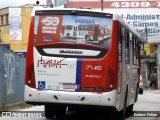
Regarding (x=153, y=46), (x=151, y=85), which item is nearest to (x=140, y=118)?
(x=151, y=85)

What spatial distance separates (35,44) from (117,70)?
218 centimetres

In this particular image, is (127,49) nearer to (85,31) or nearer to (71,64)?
(85,31)

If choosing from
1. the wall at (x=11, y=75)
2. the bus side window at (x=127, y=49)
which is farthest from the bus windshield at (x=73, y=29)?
the wall at (x=11, y=75)

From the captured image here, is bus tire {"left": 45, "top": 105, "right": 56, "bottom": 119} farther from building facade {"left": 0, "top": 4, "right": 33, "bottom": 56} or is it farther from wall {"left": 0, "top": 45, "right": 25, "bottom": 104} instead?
building facade {"left": 0, "top": 4, "right": 33, "bottom": 56}

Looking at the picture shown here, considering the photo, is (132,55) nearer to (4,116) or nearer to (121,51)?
(121,51)

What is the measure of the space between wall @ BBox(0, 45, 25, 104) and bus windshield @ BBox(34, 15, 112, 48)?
6371mm

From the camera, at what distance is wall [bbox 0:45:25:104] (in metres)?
18.7

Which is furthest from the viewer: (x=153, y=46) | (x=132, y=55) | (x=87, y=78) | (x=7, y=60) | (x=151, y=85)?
(x=153, y=46)

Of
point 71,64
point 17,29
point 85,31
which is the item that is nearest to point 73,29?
point 85,31

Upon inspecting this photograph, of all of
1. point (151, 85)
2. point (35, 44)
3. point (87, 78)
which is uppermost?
point (35, 44)

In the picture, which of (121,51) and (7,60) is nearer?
(121,51)

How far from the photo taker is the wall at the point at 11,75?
735 inches

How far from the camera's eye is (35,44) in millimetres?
12414

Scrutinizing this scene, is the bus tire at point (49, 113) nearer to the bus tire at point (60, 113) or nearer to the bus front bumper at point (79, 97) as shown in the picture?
the bus tire at point (60, 113)
